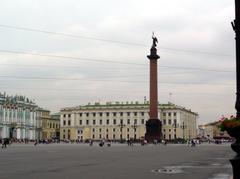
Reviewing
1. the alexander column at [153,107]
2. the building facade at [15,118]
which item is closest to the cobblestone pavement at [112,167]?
the alexander column at [153,107]

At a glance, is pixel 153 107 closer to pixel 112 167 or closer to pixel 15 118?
pixel 112 167

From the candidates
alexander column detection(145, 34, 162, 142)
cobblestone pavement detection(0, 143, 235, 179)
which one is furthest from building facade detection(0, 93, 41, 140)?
cobblestone pavement detection(0, 143, 235, 179)

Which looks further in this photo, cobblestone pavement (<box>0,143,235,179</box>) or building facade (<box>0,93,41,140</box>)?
building facade (<box>0,93,41,140</box>)

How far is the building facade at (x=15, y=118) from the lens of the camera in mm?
178625

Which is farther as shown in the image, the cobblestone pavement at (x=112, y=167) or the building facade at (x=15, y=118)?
the building facade at (x=15, y=118)

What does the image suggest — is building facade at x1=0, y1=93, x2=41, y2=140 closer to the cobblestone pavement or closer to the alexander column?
the alexander column

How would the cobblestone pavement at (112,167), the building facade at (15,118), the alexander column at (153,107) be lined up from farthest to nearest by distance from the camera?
the building facade at (15,118) → the alexander column at (153,107) → the cobblestone pavement at (112,167)

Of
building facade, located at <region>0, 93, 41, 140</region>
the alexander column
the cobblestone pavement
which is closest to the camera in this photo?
the cobblestone pavement

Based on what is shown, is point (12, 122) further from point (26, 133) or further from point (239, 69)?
point (239, 69)

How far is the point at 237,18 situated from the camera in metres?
10.8

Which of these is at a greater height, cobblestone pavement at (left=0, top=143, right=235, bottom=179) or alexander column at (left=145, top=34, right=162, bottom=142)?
alexander column at (left=145, top=34, right=162, bottom=142)

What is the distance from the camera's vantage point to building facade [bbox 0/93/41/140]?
17862cm

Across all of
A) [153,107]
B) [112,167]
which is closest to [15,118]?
[153,107]

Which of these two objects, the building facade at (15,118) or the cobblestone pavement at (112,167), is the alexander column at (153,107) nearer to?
the cobblestone pavement at (112,167)
